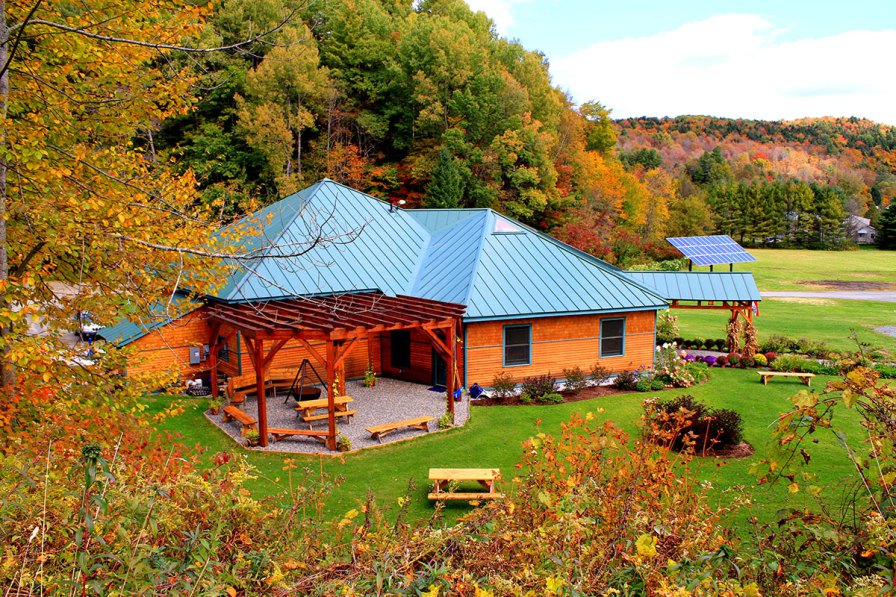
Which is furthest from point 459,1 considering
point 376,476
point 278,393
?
point 376,476

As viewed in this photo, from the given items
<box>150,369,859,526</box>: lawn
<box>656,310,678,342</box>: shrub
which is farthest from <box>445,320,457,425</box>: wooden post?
<box>656,310,678,342</box>: shrub

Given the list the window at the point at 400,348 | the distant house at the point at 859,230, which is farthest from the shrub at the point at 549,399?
the distant house at the point at 859,230

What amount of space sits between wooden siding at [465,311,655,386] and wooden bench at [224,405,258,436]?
22.7 ft

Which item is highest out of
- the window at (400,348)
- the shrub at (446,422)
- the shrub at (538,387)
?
the window at (400,348)

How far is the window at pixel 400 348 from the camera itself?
67.1 feet

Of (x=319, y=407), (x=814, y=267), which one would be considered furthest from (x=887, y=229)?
(x=319, y=407)

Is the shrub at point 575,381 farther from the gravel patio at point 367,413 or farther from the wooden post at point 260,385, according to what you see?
the wooden post at point 260,385

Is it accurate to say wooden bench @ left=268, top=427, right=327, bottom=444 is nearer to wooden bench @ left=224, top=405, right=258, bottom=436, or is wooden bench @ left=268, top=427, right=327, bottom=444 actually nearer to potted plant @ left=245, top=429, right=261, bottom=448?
potted plant @ left=245, top=429, right=261, bottom=448

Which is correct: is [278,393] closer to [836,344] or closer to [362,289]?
[362,289]

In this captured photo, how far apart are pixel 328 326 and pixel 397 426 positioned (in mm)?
3122

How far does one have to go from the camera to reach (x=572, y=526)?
12.1 ft

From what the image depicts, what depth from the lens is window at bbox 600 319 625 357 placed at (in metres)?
20.8

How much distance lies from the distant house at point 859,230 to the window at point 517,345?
8318cm

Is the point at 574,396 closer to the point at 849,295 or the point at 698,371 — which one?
the point at 698,371
